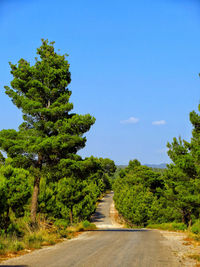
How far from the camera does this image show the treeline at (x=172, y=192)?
67.9ft

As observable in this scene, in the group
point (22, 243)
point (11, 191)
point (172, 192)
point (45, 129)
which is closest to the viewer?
point (22, 243)

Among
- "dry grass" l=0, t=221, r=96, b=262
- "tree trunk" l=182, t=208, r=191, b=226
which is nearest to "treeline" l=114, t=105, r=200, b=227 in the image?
"tree trunk" l=182, t=208, r=191, b=226

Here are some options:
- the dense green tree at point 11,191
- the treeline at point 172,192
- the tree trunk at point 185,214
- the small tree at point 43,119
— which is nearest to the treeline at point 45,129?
the small tree at point 43,119

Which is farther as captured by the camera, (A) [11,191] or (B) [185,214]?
(B) [185,214]

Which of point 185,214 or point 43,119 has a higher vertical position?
point 43,119

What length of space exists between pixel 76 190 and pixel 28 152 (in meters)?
23.5

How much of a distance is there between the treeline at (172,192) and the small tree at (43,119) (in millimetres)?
7832

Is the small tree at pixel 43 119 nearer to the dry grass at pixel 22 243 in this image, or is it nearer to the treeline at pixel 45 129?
the treeline at pixel 45 129

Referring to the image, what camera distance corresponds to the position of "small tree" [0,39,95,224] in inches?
737

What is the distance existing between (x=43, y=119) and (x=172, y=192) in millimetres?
26242

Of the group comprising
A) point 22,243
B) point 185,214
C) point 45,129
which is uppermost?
point 45,129

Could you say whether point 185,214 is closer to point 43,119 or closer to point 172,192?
point 172,192

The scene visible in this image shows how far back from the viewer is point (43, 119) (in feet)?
66.7

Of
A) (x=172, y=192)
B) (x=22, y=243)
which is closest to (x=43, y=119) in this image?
(x=22, y=243)
